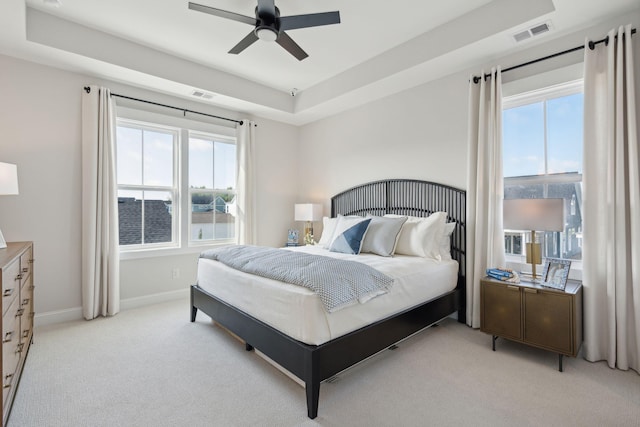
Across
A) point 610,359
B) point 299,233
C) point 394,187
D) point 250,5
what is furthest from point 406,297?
point 299,233

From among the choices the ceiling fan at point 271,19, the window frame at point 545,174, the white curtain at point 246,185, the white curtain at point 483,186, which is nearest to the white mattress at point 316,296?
the white curtain at point 483,186

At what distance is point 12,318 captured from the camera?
1.78 m

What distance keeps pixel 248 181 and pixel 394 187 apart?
6.95ft

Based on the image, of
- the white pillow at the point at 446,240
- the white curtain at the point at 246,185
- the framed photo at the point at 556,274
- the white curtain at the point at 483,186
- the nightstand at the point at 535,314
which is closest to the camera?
the nightstand at the point at 535,314

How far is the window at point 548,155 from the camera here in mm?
2680

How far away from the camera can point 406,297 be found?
243 cm

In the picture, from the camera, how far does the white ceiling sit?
2.56m

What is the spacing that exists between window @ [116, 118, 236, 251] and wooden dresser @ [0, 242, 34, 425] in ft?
5.12

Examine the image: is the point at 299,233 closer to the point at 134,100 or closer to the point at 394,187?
the point at 394,187

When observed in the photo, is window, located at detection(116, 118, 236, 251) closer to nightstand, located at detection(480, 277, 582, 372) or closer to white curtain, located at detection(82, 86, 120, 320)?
white curtain, located at detection(82, 86, 120, 320)

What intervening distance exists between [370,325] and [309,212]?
2694mm

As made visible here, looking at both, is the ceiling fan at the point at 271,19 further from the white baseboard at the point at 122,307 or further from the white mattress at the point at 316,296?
the white baseboard at the point at 122,307

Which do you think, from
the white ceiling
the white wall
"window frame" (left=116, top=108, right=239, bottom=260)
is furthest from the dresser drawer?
the white ceiling

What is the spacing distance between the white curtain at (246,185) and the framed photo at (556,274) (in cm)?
350
